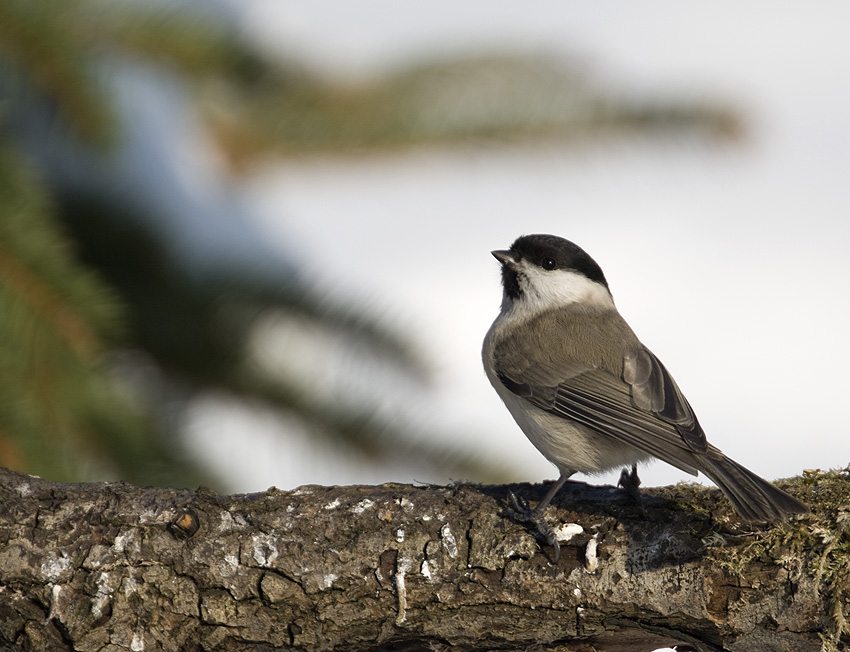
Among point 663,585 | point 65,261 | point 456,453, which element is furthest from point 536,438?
point 65,261

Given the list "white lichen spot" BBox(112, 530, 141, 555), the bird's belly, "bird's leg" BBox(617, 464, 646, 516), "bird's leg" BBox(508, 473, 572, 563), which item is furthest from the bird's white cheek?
"white lichen spot" BBox(112, 530, 141, 555)

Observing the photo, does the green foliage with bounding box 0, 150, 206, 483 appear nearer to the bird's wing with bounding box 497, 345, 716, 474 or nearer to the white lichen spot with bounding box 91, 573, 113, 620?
the white lichen spot with bounding box 91, 573, 113, 620

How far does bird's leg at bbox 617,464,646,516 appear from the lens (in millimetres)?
2465

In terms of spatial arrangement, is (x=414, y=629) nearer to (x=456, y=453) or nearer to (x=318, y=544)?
(x=318, y=544)

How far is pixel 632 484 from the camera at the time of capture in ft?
9.26

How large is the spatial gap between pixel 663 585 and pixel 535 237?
188 centimetres

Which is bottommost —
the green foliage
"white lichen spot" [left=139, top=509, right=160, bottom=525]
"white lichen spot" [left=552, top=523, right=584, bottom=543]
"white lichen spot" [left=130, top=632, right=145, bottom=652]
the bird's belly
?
"white lichen spot" [left=130, top=632, right=145, bottom=652]

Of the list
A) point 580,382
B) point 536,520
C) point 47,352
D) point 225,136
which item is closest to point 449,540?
point 536,520

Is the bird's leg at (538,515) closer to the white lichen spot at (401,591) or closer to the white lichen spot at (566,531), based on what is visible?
the white lichen spot at (566,531)

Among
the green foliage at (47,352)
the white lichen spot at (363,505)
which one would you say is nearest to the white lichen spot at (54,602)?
the green foliage at (47,352)

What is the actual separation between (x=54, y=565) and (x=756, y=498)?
74.8 inches

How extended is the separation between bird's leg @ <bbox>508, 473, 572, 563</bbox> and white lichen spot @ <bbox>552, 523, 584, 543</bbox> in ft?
0.06

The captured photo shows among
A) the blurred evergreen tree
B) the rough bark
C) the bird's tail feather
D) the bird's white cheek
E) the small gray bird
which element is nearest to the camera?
the bird's tail feather

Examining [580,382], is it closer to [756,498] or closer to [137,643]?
[756,498]
